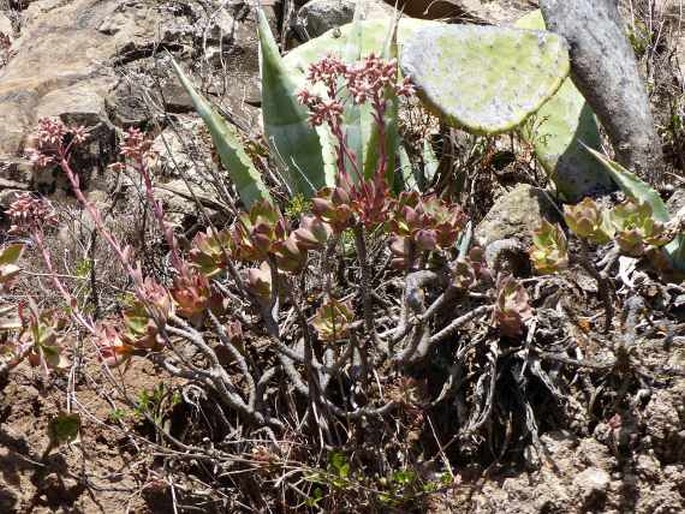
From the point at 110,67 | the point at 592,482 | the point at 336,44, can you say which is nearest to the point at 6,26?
the point at 110,67

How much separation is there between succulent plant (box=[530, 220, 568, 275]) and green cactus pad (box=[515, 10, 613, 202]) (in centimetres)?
70

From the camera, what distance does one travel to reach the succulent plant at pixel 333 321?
2459 millimetres

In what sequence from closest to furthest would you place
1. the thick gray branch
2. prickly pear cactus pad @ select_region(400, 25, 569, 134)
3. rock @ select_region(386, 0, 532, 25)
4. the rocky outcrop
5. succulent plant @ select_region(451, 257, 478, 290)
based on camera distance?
succulent plant @ select_region(451, 257, 478, 290) < prickly pear cactus pad @ select_region(400, 25, 569, 134) < the thick gray branch < the rocky outcrop < rock @ select_region(386, 0, 532, 25)

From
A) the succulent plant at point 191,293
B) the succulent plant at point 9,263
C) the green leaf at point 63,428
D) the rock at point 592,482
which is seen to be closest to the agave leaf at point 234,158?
the succulent plant at point 191,293

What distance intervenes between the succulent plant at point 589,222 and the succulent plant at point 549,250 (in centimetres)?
4

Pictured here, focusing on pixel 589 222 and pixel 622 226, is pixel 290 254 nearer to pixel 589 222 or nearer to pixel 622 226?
pixel 589 222

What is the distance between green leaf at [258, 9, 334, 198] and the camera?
316cm

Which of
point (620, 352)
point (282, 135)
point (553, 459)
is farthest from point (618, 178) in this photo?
point (282, 135)

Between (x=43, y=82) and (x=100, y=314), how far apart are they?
2384 mm

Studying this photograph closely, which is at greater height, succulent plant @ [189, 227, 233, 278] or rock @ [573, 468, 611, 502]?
succulent plant @ [189, 227, 233, 278]

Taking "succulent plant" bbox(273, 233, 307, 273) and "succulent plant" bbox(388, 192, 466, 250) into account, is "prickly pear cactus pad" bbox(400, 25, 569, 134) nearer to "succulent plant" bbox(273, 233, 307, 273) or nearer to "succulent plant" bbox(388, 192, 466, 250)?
"succulent plant" bbox(388, 192, 466, 250)

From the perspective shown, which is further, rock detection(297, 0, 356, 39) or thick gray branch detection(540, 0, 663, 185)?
rock detection(297, 0, 356, 39)

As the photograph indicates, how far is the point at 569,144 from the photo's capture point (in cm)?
325

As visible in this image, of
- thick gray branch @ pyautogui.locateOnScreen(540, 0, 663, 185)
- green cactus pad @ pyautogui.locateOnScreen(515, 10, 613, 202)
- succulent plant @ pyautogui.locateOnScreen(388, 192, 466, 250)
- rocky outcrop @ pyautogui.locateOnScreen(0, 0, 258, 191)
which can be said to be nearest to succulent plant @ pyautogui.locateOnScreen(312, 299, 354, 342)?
succulent plant @ pyautogui.locateOnScreen(388, 192, 466, 250)
